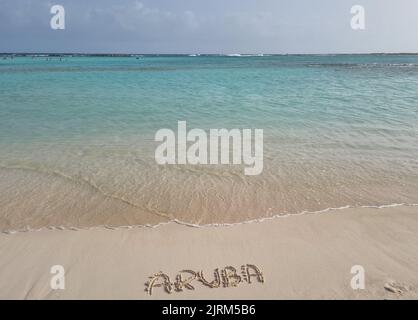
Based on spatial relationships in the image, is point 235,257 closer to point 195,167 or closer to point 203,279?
point 203,279

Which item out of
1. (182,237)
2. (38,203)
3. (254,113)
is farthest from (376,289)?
(254,113)

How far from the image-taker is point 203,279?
158 inches

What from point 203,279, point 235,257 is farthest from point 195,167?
point 203,279

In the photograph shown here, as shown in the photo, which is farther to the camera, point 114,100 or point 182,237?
point 114,100

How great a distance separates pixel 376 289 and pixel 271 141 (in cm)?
624

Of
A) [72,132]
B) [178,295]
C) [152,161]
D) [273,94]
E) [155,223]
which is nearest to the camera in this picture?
[178,295]

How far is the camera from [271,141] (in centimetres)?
975

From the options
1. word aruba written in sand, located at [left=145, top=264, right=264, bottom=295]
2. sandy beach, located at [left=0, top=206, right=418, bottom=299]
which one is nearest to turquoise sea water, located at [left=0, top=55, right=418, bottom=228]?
sandy beach, located at [left=0, top=206, right=418, bottom=299]

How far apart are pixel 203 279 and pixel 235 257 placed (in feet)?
1.95

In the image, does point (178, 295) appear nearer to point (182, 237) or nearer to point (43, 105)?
point (182, 237)

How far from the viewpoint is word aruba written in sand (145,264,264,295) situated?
12.8 feet

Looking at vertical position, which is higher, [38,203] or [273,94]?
[273,94]

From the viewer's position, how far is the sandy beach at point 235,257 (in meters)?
3.84

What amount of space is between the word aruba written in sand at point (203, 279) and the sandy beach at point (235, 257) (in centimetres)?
→ 5
